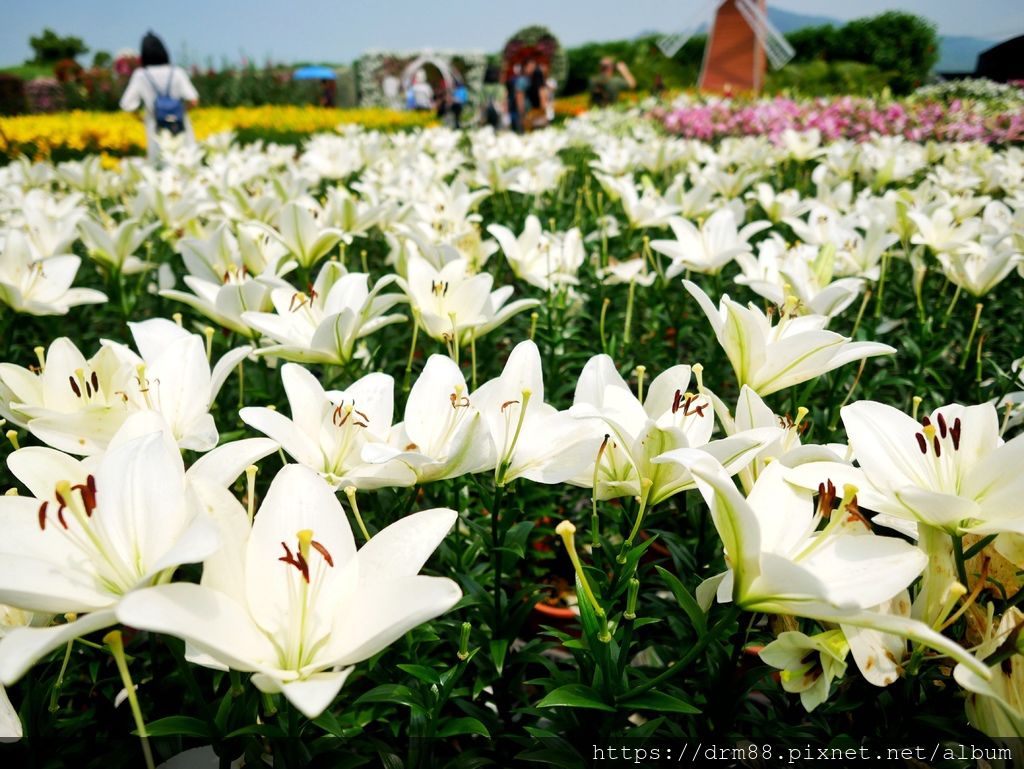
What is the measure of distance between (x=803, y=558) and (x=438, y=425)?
527mm

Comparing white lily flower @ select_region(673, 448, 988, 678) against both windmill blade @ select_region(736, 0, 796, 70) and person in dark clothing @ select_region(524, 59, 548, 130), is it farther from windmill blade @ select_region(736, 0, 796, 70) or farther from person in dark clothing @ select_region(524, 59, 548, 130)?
windmill blade @ select_region(736, 0, 796, 70)

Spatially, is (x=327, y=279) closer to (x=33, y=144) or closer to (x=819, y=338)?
(x=819, y=338)

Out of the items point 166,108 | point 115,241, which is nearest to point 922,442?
point 115,241

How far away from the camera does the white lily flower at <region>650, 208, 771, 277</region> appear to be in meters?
1.81

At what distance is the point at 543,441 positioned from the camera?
3.13 feet

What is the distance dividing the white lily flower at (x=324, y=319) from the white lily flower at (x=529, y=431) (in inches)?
14.2

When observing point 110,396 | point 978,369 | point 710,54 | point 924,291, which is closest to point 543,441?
point 110,396

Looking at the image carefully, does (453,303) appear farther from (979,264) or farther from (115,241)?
(979,264)

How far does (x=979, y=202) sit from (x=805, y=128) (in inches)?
190

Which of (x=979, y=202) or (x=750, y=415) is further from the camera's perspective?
(x=979, y=202)

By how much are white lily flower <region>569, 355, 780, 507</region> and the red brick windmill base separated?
72.8 ft

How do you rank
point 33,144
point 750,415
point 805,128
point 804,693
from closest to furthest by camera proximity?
point 804,693 < point 750,415 < point 33,144 < point 805,128

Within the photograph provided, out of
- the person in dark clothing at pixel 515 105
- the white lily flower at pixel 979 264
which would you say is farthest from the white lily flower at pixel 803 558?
the person in dark clothing at pixel 515 105

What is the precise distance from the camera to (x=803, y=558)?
75cm
